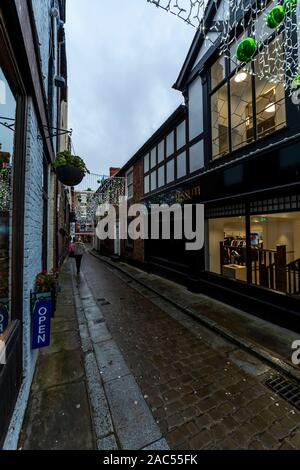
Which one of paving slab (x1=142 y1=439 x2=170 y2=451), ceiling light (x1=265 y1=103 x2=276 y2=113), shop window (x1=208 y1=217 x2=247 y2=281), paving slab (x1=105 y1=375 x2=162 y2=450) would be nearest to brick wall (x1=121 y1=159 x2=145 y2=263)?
shop window (x1=208 y1=217 x2=247 y2=281)

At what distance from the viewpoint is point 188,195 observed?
7781mm

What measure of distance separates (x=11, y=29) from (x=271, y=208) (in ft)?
18.0

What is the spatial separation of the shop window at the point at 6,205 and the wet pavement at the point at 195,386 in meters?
1.87

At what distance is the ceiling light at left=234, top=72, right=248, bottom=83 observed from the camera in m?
5.98

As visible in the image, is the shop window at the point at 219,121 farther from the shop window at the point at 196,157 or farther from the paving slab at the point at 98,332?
the paving slab at the point at 98,332

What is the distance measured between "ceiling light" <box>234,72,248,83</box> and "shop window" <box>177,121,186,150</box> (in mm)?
2654

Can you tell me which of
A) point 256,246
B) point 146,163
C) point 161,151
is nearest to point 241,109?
point 256,246

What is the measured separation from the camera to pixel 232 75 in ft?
20.4

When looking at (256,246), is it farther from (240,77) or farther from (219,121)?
(240,77)

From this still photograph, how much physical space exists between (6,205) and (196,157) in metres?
6.77

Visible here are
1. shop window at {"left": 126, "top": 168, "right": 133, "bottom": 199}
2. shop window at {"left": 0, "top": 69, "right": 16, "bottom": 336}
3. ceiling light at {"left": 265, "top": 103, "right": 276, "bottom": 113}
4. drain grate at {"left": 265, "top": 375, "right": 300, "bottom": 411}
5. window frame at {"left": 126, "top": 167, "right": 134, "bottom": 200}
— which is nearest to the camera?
shop window at {"left": 0, "top": 69, "right": 16, "bottom": 336}

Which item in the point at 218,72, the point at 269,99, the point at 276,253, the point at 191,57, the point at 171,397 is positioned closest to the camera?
the point at 171,397

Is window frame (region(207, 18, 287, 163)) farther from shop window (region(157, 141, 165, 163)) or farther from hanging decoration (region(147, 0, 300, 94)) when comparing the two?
shop window (region(157, 141, 165, 163))

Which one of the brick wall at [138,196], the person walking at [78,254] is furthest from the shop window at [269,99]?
the person walking at [78,254]
